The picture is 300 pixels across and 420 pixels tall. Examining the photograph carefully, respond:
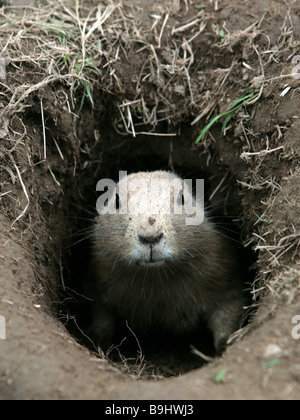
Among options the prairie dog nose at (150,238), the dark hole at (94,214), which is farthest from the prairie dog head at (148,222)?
the dark hole at (94,214)

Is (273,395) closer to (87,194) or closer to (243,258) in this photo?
(243,258)

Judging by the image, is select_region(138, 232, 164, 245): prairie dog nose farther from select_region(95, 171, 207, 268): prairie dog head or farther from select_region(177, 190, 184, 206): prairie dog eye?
select_region(177, 190, 184, 206): prairie dog eye

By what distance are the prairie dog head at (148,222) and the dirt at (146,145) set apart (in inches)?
29.7

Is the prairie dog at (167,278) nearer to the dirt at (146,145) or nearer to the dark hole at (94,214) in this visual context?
the dark hole at (94,214)

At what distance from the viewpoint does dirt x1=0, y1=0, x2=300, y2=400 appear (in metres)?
5.75

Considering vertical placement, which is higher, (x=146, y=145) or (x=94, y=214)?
(x=146, y=145)

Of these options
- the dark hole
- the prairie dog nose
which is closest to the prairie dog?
the dark hole

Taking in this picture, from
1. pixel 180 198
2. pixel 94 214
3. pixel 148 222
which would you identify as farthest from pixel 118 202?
pixel 148 222

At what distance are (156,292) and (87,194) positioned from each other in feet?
7.10

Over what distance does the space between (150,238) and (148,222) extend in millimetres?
195

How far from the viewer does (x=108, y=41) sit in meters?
7.59

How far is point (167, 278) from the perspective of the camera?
7.23 metres

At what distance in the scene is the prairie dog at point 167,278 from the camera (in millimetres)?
6680

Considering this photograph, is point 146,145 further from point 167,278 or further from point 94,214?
point 167,278
